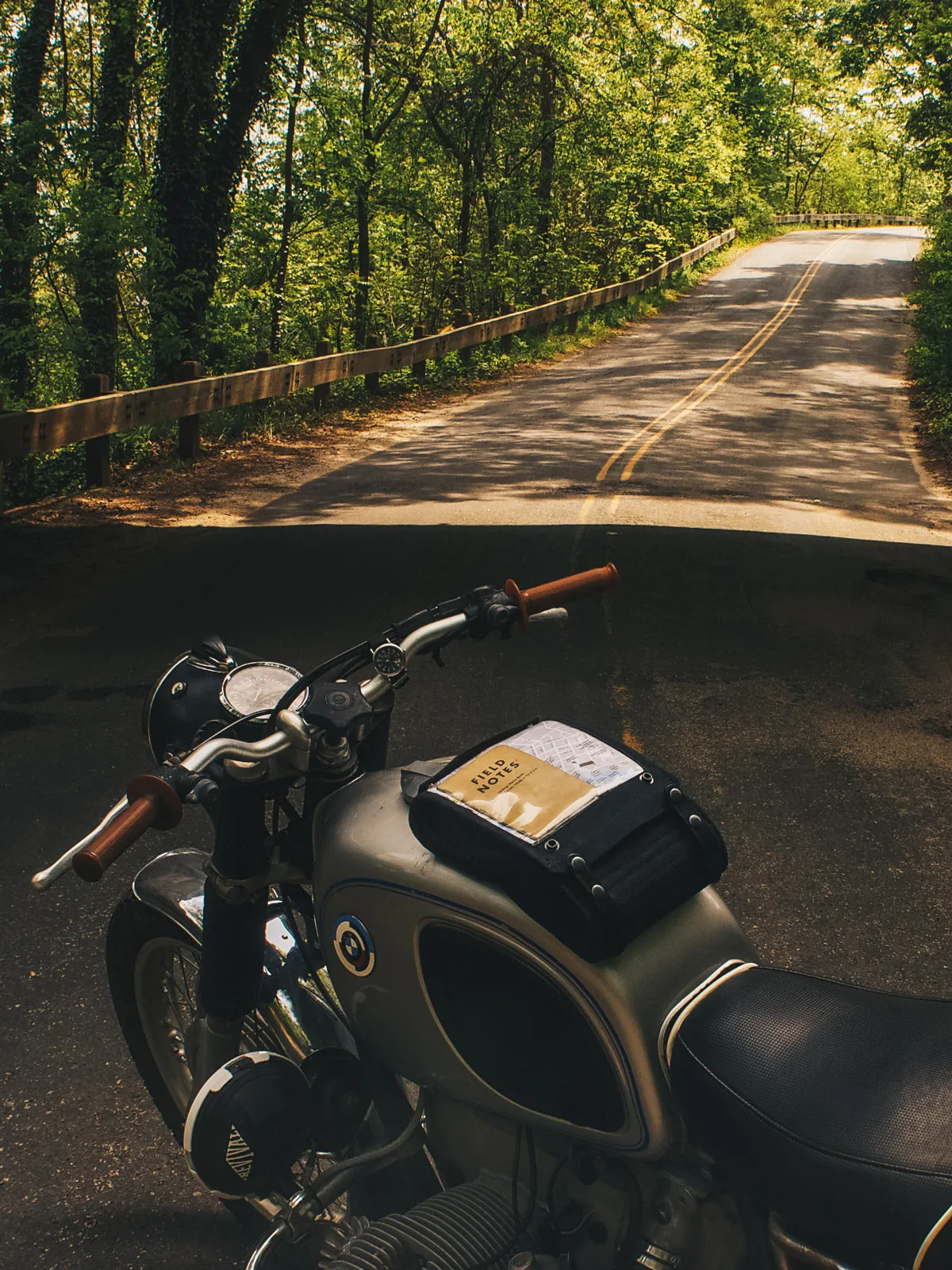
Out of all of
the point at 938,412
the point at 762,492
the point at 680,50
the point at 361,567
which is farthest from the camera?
the point at 680,50

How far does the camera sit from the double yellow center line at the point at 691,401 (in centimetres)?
1297

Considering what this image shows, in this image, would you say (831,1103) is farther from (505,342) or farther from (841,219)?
(841,219)

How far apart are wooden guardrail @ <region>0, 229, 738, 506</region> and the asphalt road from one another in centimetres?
94

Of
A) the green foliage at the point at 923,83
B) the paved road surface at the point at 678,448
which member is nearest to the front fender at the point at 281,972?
the paved road surface at the point at 678,448

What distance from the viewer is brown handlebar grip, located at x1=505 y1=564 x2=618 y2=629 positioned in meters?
2.33

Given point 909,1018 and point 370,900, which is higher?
point 370,900

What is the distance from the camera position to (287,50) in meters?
16.0

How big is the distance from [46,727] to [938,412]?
15239 millimetres

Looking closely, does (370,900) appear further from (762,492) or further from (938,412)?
(938,412)

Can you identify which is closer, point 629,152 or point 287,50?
point 287,50

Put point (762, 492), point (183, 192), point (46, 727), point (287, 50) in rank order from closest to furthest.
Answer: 1. point (46, 727)
2. point (762, 492)
3. point (183, 192)
4. point (287, 50)

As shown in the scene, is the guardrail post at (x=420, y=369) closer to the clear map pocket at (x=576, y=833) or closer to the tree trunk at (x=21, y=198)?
the tree trunk at (x=21, y=198)

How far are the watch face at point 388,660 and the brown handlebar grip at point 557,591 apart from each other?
12.7 inches

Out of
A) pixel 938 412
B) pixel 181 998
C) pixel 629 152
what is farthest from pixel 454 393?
pixel 181 998
